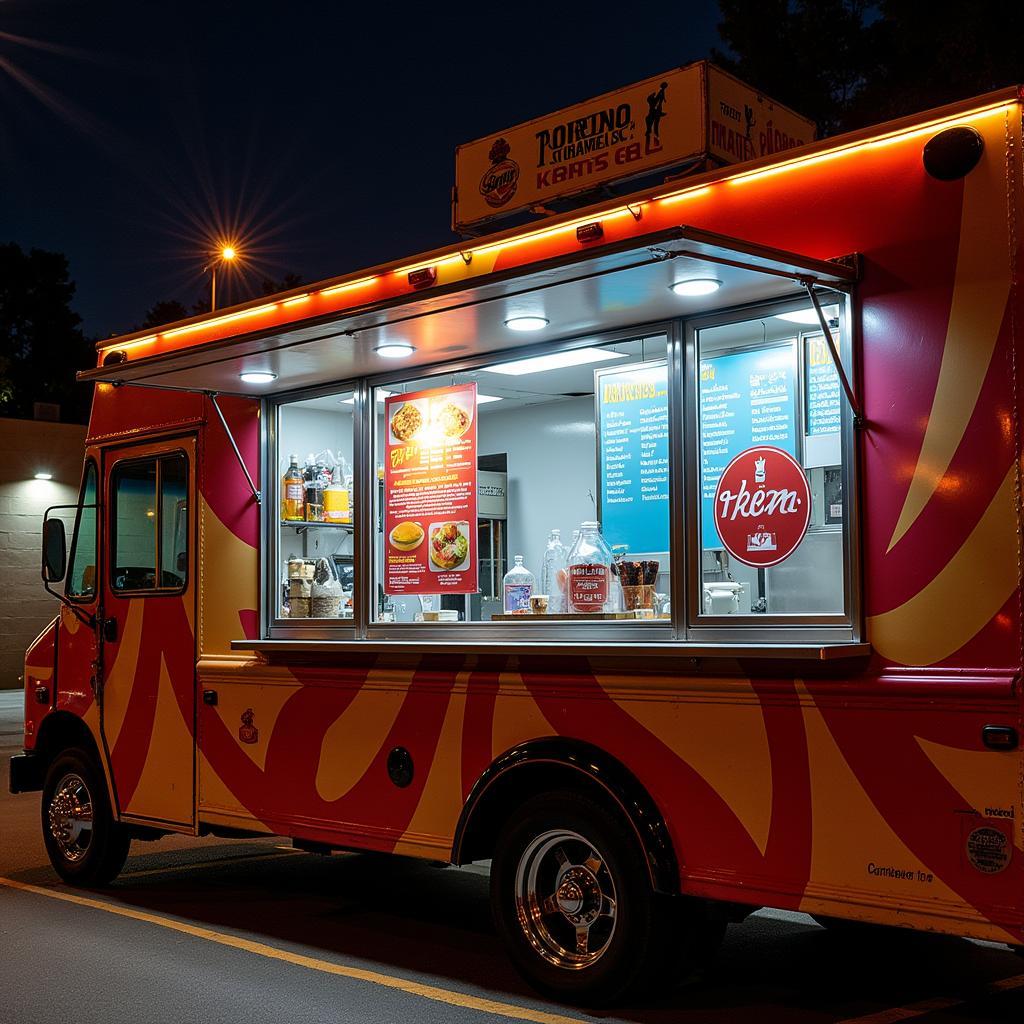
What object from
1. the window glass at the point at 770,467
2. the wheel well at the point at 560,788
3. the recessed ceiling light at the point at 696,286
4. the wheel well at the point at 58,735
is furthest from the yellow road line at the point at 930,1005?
the wheel well at the point at 58,735

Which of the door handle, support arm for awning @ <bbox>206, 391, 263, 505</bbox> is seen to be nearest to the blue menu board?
the door handle

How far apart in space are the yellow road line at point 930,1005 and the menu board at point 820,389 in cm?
223

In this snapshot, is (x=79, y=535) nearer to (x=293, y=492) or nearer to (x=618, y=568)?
(x=293, y=492)

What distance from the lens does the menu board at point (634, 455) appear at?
5953 millimetres

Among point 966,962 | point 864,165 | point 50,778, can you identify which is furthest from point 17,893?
point 864,165

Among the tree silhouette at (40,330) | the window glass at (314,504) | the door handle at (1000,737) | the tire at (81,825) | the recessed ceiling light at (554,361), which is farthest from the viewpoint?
the tree silhouette at (40,330)

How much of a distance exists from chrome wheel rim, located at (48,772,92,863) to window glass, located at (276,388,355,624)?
5.82 ft

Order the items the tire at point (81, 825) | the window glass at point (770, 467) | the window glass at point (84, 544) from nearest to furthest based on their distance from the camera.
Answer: the window glass at point (770, 467)
the tire at point (81, 825)
the window glass at point (84, 544)

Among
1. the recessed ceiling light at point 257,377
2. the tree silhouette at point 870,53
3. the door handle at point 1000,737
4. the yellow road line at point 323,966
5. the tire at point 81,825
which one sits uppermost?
the tree silhouette at point 870,53

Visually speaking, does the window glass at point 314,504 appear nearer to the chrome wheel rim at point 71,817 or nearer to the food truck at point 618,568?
the food truck at point 618,568

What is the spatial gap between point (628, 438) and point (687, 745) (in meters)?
1.70

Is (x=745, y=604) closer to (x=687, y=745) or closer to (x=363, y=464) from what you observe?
(x=687, y=745)

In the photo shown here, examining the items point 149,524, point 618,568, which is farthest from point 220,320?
point 618,568

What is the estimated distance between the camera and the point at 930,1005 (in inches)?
208
